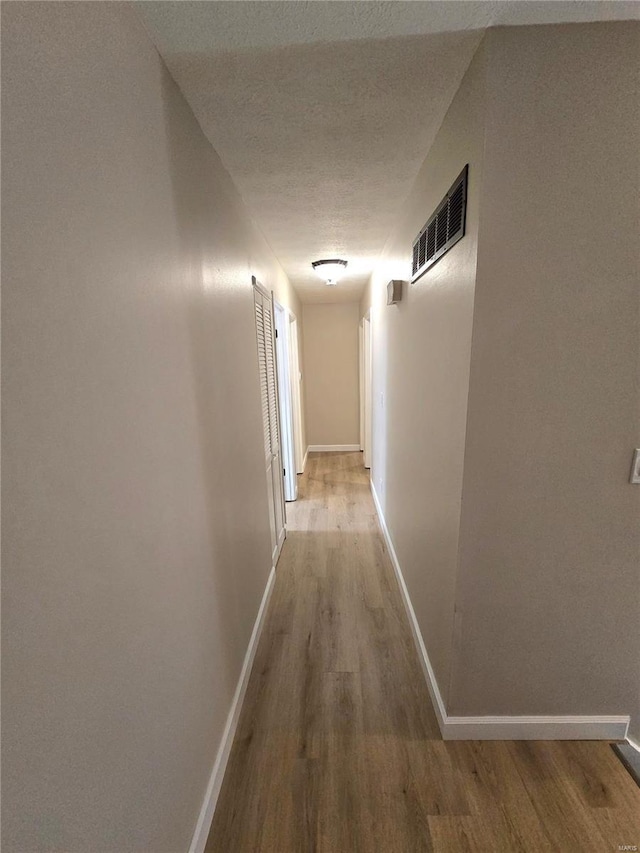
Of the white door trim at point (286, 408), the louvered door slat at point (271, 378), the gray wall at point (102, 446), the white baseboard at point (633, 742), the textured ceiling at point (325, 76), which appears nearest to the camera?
the gray wall at point (102, 446)

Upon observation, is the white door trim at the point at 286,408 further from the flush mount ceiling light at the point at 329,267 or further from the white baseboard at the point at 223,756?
the white baseboard at the point at 223,756

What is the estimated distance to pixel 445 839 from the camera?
44.0 inches

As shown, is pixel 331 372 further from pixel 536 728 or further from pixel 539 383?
pixel 536 728

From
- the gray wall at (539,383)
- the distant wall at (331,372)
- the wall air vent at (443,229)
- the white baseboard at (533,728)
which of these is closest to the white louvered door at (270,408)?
the wall air vent at (443,229)

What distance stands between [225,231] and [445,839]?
7.79 ft

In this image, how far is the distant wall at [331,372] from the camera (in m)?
5.38

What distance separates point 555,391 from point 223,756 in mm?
1743

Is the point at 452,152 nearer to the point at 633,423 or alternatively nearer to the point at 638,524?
the point at 633,423

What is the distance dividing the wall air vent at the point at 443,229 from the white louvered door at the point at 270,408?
1011 millimetres

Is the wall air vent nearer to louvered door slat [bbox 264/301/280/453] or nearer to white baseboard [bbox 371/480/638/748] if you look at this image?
louvered door slat [bbox 264/301/280/453]

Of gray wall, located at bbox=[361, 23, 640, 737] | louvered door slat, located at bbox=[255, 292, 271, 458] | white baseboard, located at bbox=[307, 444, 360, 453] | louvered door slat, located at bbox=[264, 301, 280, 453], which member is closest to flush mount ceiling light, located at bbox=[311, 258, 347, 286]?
louvered door slat, located at bbox=[264, 301, 280, 453]

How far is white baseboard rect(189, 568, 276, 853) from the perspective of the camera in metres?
1.09

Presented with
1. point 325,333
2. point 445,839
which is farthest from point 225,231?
point 325,333

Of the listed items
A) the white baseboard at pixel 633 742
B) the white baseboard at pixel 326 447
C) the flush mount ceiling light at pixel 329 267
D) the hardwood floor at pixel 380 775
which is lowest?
the hardwood floor at pixel 380 775
